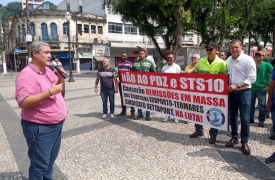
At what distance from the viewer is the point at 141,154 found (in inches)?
155

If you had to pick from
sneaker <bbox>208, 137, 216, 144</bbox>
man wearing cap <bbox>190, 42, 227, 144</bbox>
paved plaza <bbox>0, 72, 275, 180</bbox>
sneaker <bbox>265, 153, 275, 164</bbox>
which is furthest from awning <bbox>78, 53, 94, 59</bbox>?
sneaker <bbox>265, 153, 275, 164</bbox>

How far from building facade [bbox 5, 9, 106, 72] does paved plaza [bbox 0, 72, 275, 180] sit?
2973 centimetres

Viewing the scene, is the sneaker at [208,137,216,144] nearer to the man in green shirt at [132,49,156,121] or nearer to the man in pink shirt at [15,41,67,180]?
the man in green shirt at [132,49,156,121]

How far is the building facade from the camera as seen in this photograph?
34938mm

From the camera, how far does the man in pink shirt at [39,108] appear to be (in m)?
2.23

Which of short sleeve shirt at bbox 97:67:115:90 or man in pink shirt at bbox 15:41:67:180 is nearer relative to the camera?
man in pink shirt at bbox 15:41:67:180

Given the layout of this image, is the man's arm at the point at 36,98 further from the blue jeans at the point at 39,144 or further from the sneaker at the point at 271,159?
the sneaker at the point at 271,159

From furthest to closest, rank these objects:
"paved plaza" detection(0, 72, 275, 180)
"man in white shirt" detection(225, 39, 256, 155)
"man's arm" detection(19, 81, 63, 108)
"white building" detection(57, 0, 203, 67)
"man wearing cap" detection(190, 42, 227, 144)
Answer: "white building" detection(57, 0, 203, 67) → "man wearing cap" detection(190, 42, 227, 144) → "man in white shirt" detection(225, 39, 256, 155) → "paved plaza" detection(0, 72, 275, 180) → "man's arm" detection(19, 81, 63, 108)

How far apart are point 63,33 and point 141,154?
3537cm

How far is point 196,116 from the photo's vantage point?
4.52 meters

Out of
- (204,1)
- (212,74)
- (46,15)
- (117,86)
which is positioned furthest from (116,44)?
(212,74)

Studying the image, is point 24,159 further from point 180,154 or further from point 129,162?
point 180,154

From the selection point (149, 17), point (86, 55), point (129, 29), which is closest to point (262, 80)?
point (149, 17)

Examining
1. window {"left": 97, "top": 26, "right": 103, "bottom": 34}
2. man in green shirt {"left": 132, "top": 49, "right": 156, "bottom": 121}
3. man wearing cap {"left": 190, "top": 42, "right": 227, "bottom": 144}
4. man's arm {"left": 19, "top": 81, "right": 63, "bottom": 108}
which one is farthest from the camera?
window {"left": 97, "top": 26, "right": 103, "bottom": 34}
